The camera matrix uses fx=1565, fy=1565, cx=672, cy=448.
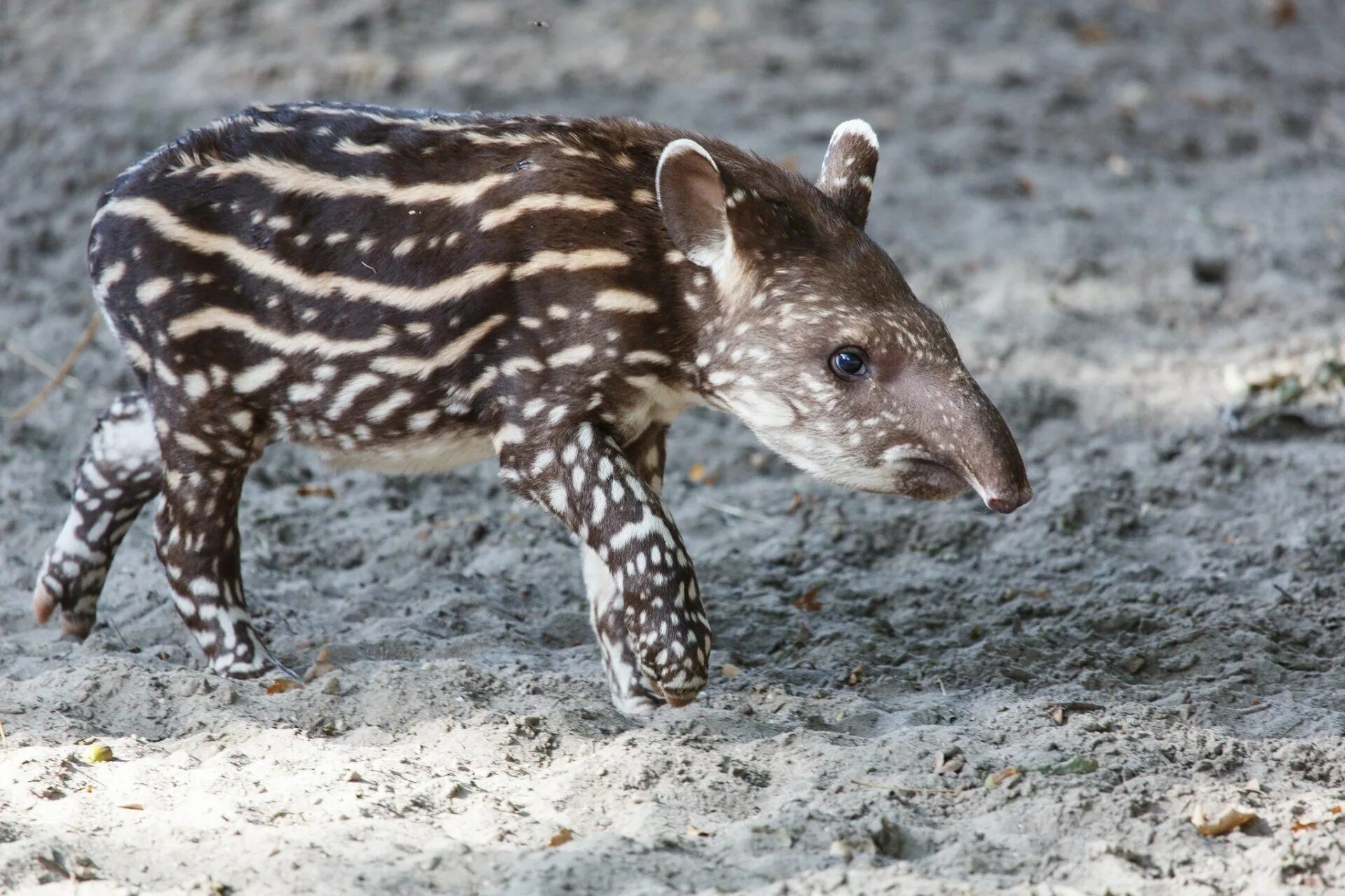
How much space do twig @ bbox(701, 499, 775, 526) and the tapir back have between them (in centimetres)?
187

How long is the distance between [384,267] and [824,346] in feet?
4.37

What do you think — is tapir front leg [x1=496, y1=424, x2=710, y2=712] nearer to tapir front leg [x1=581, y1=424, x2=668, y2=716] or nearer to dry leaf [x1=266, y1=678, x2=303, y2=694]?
tapir front leg [x1=581, y1=424, x2=668, y2=716]

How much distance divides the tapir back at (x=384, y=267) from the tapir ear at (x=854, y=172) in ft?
1.93

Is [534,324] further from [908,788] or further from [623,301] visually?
[908,788]

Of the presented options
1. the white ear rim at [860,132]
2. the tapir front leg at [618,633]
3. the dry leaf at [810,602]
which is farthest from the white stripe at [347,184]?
the dry leaf at [810,602]

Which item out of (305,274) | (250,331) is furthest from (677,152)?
(250,331)

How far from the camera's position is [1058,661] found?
17.1 feet

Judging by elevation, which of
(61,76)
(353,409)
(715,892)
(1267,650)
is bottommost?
(715,892)

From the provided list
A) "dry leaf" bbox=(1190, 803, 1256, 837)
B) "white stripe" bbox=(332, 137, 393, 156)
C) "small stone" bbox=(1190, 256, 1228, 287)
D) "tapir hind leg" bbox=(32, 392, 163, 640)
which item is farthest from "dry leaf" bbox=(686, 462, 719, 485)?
"dry leaf" bbox=(1190, 803, 1256, 837)

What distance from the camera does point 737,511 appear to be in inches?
255

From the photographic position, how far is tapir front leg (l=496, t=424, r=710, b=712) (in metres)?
4.46

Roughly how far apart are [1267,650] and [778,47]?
6.61 m

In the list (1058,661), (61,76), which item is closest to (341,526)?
(1058,661)

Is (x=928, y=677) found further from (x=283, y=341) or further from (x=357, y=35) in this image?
(x=357, y=35)
